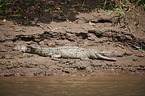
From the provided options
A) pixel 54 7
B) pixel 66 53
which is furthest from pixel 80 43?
pixel 54 7

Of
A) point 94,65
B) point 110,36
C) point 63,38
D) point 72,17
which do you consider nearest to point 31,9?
point 72,17

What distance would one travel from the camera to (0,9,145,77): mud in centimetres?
464

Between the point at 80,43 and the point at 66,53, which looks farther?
the point at 80,43

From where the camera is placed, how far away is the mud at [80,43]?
4638mm

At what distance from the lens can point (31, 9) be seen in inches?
328

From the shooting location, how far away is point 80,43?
699cm

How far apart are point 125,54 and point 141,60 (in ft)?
2.43

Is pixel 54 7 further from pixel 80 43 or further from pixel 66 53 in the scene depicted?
pixel 66 53

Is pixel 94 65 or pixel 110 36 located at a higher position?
pixel 110 36

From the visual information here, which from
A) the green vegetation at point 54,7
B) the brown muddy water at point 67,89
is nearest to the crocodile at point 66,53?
the green vegetation at point 54,7

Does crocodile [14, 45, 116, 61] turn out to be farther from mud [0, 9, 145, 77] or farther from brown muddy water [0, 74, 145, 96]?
brown muddy water [0, 74, 145, 96]

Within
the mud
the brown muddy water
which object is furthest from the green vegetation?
the brown muddy water

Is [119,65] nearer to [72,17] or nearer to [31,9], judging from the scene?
[72,17]

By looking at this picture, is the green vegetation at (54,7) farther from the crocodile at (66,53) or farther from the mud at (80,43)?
the crocodile at (66,53)
